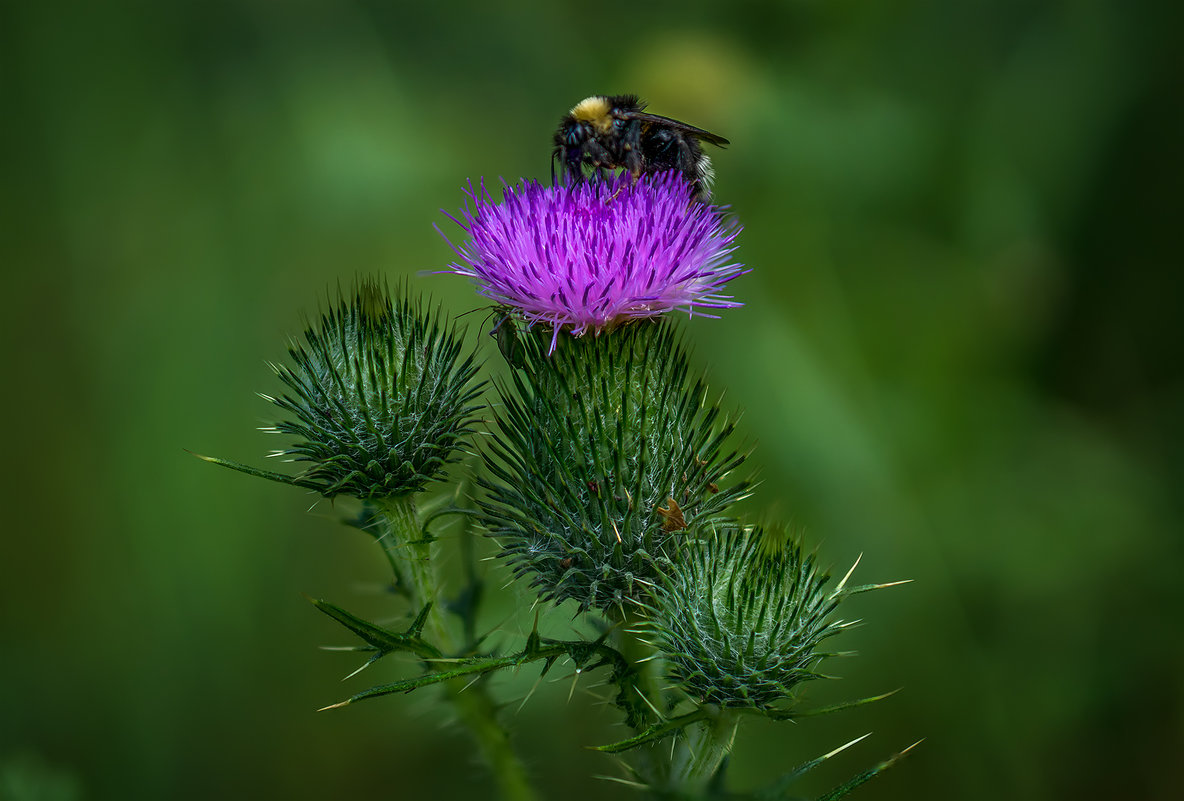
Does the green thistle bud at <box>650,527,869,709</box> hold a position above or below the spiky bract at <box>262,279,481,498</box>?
below

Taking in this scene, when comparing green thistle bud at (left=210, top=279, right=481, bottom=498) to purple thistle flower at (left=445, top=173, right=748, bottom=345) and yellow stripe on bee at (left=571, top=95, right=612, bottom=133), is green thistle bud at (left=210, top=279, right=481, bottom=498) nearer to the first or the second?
purple thistle flower at (left=445, top=173, right=748, bottom=345)

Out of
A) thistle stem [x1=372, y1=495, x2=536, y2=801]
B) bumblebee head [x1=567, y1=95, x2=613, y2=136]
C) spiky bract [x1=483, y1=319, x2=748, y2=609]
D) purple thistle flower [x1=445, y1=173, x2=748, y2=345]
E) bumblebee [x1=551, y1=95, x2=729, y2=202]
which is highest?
bumblebee head [x1=567, y1=95, x2=613, y2=136]

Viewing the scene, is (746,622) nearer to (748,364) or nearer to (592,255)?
(592,255)

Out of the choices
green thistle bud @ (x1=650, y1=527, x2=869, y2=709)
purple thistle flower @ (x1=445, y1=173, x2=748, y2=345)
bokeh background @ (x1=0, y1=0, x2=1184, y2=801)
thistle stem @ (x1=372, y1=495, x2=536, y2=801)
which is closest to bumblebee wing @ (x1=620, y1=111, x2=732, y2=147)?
purple thistle flower @ (x1=445, y1=173, x2=748, y2=345)

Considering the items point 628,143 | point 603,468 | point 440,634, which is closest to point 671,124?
point 628,143

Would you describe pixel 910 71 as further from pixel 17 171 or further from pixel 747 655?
pixel 17 171

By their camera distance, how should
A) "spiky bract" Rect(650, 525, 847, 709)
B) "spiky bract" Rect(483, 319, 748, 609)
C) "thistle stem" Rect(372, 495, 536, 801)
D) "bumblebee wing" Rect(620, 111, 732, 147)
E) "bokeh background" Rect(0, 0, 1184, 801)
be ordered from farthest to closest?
"bokeh background" Rect(0, 0, 1184, 801) < "bumblebee wing" Rect(620, 111, 732, 147) < "thistle stem" Rect(372, 495, 536, 801) < "spiky bract" Rect(483, 319, 748, 609) < "spiky bract" Rect(650, 525, 847, 709)
